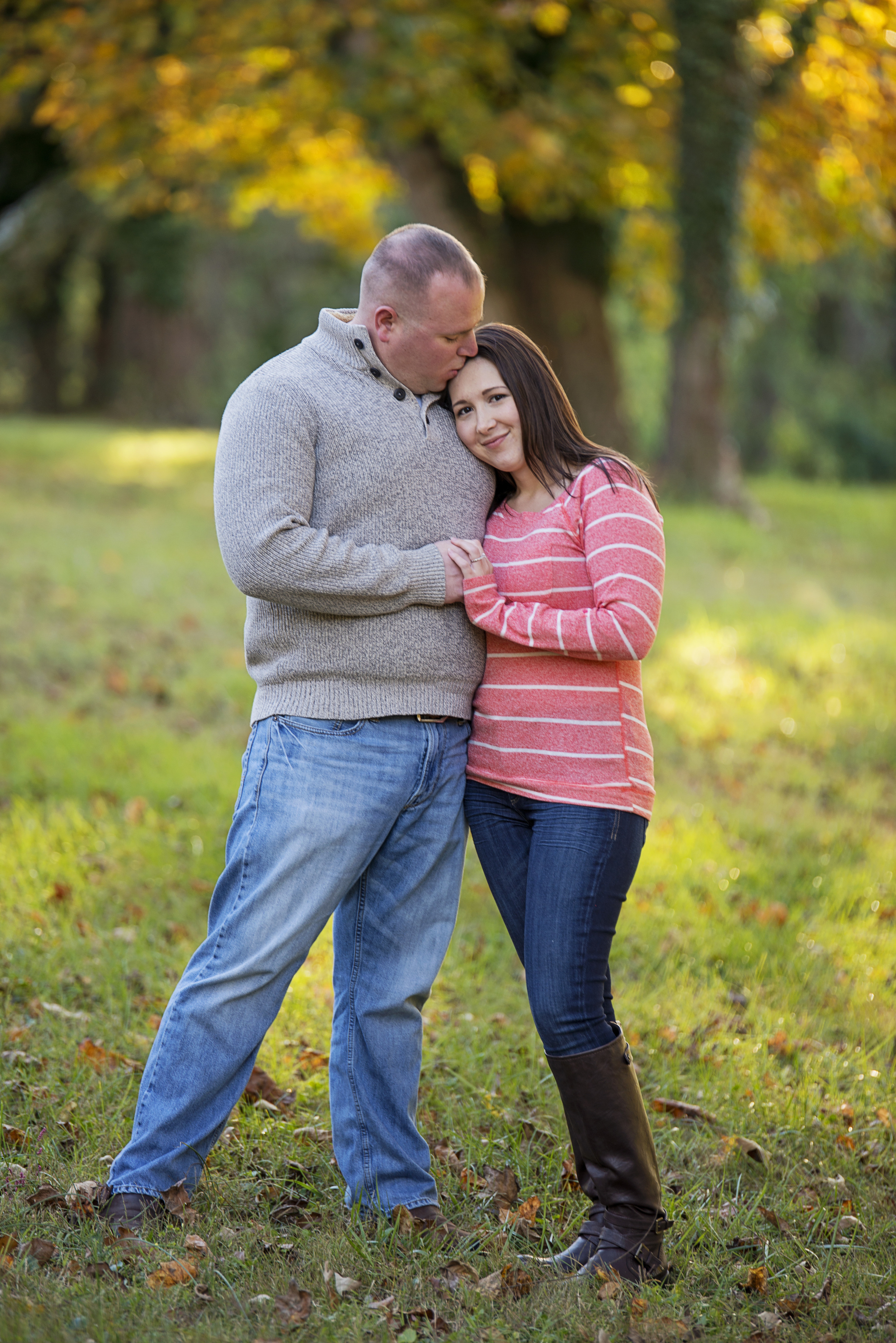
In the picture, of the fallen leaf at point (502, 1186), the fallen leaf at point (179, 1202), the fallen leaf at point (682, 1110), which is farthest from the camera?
the fallen leaf at point (682, 1110)

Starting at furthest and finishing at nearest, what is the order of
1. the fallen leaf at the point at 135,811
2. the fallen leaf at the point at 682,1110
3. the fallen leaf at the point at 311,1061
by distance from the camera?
the fallen leaf at the point at 135,811, the fallen leaf at the point at 311,1061, the fallen leaf at the point at 682,1110

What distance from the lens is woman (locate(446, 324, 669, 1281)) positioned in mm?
2730

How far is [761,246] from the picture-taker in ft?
52.5

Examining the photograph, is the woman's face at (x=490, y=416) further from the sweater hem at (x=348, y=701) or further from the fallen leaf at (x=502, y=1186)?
the fallen leaf at (x=502, y=1186)

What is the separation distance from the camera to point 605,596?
2711mm

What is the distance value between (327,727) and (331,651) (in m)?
0.17

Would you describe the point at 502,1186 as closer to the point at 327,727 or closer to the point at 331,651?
the point at 327,727

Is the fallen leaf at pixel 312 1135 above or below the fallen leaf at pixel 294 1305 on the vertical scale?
below

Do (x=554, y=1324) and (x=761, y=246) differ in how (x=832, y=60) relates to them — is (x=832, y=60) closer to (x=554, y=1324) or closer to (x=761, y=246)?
(x=761, y=246)

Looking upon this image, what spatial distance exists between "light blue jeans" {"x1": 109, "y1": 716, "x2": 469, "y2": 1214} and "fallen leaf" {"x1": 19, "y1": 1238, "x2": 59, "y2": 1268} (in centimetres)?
19

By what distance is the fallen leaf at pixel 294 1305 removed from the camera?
263 centimetres

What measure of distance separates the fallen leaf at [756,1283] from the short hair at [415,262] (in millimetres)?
2435

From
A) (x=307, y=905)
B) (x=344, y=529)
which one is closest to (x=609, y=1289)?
(x=307, y=905)

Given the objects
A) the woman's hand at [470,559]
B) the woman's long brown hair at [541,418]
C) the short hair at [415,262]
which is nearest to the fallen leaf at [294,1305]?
the woman's hand at [470,559]
